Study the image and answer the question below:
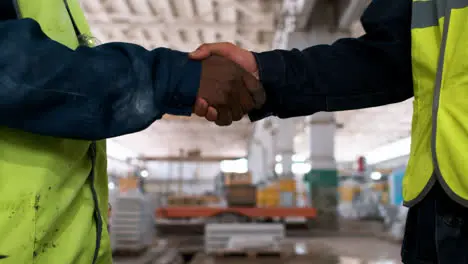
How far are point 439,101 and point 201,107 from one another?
64 cm

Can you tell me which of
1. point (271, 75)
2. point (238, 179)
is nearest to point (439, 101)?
point (271, 75)

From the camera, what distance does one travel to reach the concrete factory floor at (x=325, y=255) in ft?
18.2

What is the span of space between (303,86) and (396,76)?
12.6 inches

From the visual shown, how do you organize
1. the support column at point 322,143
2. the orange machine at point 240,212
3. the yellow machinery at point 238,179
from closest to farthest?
the orange machine at point 240,212 → the yellow machinery at point 238,179 → the support column at point 322,143

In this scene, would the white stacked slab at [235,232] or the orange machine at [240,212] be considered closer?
the white stacked slab at [235,232]

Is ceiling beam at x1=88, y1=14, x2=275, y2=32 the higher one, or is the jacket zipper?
ceiling beam at x1=88, y1=14, x2=275, y2=32

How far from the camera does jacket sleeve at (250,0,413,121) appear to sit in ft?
4.81

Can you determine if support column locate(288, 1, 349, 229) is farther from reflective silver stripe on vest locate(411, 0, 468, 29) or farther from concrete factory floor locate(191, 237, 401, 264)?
reflective silver stripe on vest locate(411, 0, 468, 29)

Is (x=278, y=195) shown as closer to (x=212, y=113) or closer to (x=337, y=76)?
(x=337, y=76)

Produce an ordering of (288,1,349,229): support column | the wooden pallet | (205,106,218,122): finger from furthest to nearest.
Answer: (288,1,349,229): support column, the wooden pallet, (205,106,218,122): finger

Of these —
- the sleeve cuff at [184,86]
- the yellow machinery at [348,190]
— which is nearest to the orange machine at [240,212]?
the sleeve cuff at [184,86]

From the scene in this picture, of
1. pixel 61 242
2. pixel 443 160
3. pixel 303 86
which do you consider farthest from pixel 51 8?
pixel 443 160

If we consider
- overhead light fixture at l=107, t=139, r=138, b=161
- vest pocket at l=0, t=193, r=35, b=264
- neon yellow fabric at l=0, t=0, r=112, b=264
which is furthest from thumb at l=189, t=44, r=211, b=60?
overhead light fixture at l=107, t=139, r=138, b=161

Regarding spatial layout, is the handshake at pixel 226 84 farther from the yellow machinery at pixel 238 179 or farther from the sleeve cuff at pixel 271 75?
the yellow machinery at pixel 238 179
